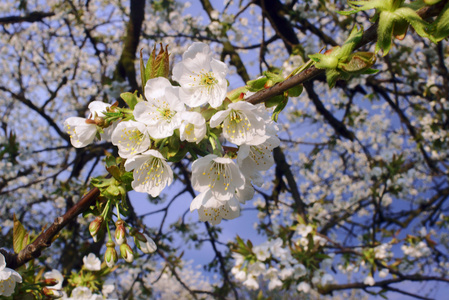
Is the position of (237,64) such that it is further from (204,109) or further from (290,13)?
(204,109)

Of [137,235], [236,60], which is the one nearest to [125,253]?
[137,235]

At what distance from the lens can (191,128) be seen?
73 cm

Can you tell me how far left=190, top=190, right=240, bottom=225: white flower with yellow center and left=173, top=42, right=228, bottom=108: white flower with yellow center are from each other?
252 millimetres

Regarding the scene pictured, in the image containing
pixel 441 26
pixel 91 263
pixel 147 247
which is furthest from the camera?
pixel 91 263

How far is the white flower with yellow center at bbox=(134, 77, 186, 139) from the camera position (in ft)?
2.46

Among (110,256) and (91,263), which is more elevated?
(91,263)

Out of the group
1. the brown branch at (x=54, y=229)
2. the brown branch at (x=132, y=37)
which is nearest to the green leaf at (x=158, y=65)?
the brown branch at (x=54, y=229)

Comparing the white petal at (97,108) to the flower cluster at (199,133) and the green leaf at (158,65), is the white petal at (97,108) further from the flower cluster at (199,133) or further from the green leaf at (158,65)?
the green leaf at (158,65)

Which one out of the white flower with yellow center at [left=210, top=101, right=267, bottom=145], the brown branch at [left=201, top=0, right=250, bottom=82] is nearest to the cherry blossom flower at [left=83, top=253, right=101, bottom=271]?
the white flower with yellow center at [left=210, top=101, right=267, bottom=145]

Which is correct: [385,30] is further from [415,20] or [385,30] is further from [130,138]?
[130,138]

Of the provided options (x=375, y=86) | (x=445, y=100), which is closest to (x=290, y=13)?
(x=375, y=86)

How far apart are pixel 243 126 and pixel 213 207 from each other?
0.79 ft

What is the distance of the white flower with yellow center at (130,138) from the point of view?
2.49 feet

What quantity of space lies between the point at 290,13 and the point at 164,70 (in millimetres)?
3143
